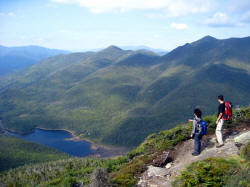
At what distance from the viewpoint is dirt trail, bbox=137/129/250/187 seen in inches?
665

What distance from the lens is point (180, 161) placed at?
19344 mm

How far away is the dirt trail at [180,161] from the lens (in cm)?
1688

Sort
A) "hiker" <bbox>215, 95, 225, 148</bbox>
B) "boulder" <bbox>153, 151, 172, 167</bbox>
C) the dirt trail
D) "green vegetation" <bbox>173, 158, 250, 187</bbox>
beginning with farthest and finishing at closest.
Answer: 1. "boulder" <bbox>153, 151, 172, 167</bbox>
2. "hiker" <bbox>215, 95, 225, 148</bbox>
3. the dirt trail
4. "green vegetation" <bbox>173, 158, 250, 187</bbox>

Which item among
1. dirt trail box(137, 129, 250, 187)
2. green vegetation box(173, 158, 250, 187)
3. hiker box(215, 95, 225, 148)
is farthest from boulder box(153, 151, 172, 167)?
hiker box(215, 95, 225, 148)

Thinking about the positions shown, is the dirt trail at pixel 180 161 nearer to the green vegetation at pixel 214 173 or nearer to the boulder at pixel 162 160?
the boulder at pixel 162 160

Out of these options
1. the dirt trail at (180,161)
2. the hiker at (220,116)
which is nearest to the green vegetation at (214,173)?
the dirt trail at (180,161)

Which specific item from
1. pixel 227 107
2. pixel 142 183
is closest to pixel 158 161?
pixel 142 183

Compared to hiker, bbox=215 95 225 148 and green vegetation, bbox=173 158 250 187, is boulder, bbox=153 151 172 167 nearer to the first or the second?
green vegetation, bbox=173 158 250 187

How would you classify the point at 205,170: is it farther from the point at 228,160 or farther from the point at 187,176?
the point at 228,160

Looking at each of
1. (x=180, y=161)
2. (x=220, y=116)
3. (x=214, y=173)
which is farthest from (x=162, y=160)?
(x=220, y=116)

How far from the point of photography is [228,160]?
15375mm

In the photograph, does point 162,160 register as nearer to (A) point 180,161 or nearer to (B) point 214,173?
(A) point 180,161

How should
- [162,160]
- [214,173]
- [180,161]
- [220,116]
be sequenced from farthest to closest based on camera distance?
[162,160]
[180,161]
[220,116]
[214,173]

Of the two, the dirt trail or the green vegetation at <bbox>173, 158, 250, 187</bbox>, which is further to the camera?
the dirt trail
